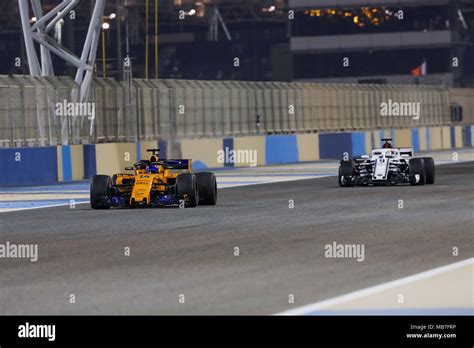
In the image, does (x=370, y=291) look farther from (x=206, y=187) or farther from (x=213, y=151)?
(x=213, y=151)

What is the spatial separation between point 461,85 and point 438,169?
268ft

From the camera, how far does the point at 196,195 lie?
79.6 ft

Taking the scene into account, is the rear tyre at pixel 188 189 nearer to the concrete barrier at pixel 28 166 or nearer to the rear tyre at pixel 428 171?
the rear tyre at pixel 428 171

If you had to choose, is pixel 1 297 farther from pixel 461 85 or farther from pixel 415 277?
pixel 461 85

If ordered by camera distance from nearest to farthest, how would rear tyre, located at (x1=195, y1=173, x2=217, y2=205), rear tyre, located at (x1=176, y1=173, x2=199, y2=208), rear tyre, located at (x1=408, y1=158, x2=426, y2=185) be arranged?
rear tyre, located at (x1=176, y1=173, x2=199, y2=208) < rear tyre, located at (x1=195, y1=173, x2=217, y2=205) < rear tyre, located at (x1=408, y1=158, x2=426, y2=185)

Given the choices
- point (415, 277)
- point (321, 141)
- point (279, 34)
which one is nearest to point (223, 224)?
point (415, 277)

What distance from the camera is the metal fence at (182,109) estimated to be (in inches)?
1499

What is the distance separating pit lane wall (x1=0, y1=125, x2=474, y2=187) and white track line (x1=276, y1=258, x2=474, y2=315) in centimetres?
2252

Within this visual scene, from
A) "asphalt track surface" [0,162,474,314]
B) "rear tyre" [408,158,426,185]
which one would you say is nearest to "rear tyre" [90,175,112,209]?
"asphalt track surface" [0,162,474,314]

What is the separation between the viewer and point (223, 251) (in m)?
16.1

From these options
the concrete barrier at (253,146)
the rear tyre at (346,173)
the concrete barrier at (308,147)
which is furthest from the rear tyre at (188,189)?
the concrete barrier at (308,147)

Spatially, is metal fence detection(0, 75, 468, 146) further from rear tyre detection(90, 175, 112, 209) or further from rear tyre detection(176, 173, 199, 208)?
rear tyre detection(176, 173, 199, 208)

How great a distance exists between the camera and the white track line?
435 inches

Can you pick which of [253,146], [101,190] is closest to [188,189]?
[101,190]
